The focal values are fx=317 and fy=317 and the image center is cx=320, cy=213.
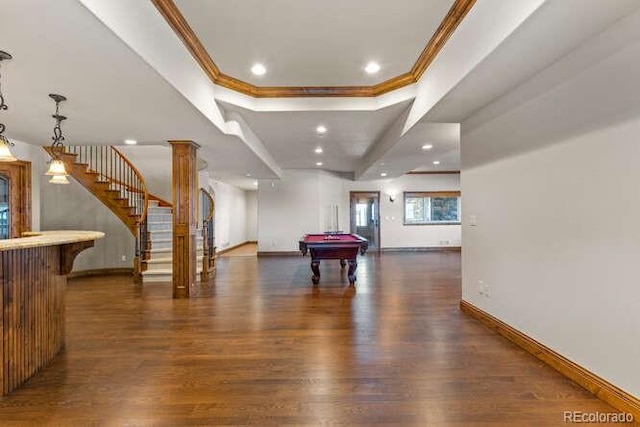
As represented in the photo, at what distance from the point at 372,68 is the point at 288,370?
332 centimetres

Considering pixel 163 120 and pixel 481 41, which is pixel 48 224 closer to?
pixel 163 120

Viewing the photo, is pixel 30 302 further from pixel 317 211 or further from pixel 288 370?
pixel 317 211

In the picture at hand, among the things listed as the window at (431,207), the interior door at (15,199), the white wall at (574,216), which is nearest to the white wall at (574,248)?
the white wall at (574,216)

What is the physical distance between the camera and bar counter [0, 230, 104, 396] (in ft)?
7.49

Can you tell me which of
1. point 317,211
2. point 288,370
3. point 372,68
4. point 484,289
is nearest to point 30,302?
point 288,370

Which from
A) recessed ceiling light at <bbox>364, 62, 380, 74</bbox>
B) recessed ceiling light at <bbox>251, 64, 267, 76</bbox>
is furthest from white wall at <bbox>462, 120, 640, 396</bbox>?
recessed ceiling light at <bbox>251, 64, 267, 76</bbox>

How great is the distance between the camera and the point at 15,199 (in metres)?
5.70

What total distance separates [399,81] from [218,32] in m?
2.24

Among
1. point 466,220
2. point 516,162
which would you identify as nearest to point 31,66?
point 516,162

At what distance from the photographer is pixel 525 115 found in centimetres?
302

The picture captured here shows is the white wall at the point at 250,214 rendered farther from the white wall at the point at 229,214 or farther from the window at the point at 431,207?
the window at the point at 431,207

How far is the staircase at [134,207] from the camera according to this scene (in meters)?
6.30

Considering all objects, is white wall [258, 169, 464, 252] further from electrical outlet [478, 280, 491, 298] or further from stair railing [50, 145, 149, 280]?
electrical outlet [478, 280, 491, 298]

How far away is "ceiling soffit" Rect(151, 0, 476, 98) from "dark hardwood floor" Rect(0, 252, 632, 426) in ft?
9.68
